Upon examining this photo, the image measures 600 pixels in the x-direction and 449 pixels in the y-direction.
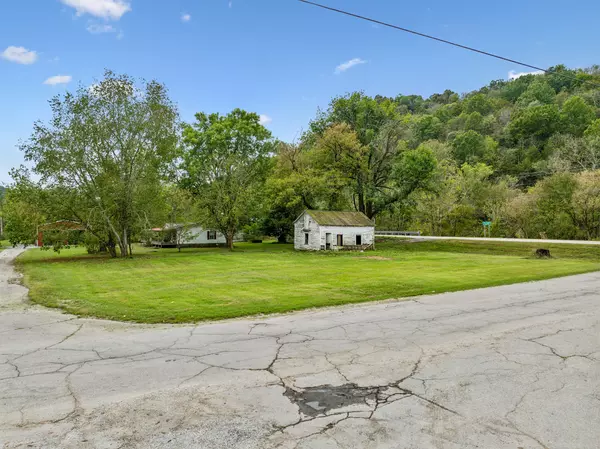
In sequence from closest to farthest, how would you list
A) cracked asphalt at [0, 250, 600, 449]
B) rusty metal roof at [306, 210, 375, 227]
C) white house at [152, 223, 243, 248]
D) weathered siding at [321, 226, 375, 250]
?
cracked asphalt at [0, 250, 600, 449] < weathered siding at [321, 226, 375, 250] < rusty metal roof at [306, 210, 375, 227] < white house at [152, 223, 243, 248]

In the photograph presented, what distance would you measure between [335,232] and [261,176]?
11.2 metres

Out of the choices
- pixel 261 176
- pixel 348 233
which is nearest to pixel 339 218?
pixel 348 233

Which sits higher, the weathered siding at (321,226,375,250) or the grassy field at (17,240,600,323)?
the weathered siding at (321,226,375,250)

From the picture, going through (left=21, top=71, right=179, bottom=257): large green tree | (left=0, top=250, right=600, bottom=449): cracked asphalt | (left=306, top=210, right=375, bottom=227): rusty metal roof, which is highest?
(left=21, top=71, right=179, bottom=257): large green tree

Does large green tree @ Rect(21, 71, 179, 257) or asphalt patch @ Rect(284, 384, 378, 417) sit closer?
asphalt patch @ Rect(284, 384, 378, 417)

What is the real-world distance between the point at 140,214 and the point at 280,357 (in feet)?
82.5

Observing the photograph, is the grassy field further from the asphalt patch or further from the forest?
the forest

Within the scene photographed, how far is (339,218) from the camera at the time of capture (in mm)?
34438

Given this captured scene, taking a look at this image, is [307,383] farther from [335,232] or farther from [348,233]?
[348,233]

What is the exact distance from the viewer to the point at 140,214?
2795 cm

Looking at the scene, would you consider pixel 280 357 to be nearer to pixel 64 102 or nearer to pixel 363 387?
pixel 363 387

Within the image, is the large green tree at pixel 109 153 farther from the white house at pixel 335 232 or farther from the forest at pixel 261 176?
the white house at pixel 335 232

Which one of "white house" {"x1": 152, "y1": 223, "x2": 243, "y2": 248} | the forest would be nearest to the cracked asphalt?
the forest

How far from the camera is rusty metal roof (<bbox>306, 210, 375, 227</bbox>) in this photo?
33438 millimetres
